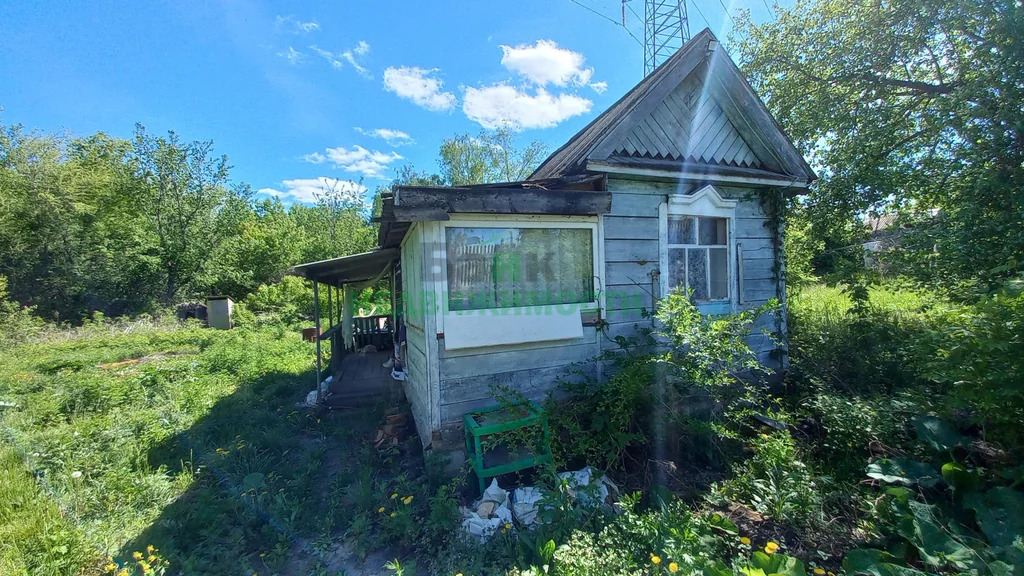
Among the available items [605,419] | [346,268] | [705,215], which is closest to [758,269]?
[705,215]

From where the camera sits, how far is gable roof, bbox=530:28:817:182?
4660 mm

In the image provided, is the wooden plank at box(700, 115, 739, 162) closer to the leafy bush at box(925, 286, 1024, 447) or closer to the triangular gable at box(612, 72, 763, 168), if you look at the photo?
the triangular gable at box(612, 72, 763, 168)

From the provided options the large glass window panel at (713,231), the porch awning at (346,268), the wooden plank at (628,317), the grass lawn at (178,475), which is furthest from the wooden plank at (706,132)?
the grass lawn at (178,475)

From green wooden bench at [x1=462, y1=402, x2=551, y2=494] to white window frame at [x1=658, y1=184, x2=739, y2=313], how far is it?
2219mm

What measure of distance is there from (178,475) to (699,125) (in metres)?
7.41

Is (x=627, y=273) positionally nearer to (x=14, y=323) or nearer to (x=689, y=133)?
(x=689, y=133)

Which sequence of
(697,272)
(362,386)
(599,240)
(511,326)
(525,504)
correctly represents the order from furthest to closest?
(362,386)
(697,272)
(599,240)
(511,326)
(525,504)

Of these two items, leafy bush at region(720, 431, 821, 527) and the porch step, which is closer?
leafy bush at region(720, 431, 821, 527)

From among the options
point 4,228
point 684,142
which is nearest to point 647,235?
point 684,142

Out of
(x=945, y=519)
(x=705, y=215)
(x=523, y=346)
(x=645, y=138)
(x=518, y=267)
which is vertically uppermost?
(x=645, y=138)

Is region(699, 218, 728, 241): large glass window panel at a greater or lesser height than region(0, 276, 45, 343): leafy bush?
greater

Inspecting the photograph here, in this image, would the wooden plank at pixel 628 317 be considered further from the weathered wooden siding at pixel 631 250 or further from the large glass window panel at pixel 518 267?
the large glass window panel at pixel 518 267

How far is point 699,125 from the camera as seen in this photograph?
5133 mm

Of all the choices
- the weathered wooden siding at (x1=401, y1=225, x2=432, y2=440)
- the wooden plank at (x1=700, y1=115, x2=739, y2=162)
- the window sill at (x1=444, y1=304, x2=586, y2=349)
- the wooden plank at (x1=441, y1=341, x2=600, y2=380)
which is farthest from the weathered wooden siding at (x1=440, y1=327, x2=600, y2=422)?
the wooden plank at (x1=700, y1=115, x2=739, y2=162)
